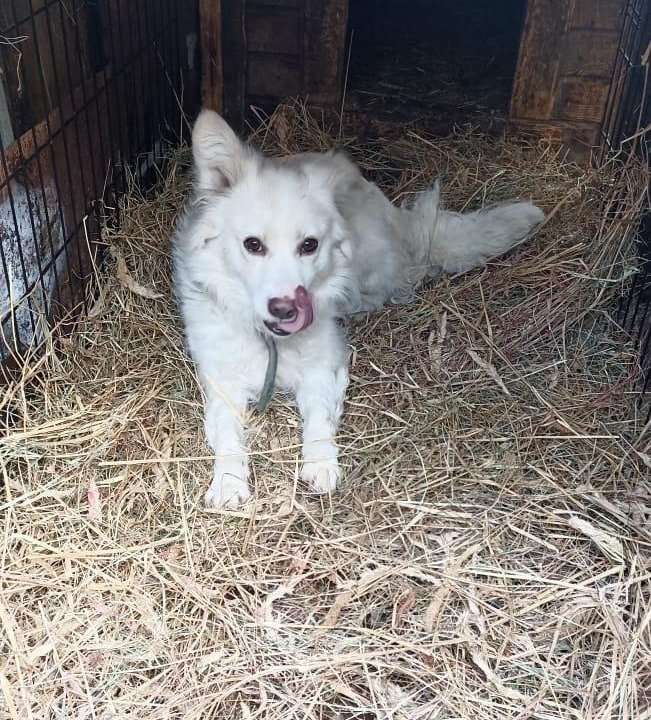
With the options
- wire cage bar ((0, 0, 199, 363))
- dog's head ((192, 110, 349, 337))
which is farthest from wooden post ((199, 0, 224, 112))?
dog's head ((192, 110, 349, 337))

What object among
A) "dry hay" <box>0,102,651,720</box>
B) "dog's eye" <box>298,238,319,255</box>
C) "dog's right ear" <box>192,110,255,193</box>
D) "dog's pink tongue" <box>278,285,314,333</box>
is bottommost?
"dry hay" <box>0,102,651,720</box>

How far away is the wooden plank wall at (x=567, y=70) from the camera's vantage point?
4.26 meters

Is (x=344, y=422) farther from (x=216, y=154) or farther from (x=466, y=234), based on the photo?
(x=466, y=234)

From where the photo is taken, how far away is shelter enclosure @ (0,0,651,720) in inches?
84.8

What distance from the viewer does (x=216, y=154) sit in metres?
2.85

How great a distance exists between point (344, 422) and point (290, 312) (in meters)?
0.59

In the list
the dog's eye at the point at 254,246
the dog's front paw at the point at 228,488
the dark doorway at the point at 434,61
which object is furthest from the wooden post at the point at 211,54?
the dog's front paw at the point at 228,488

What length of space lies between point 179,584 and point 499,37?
506 cm

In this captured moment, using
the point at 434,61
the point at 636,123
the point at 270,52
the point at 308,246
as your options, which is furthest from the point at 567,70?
the point at 308,246

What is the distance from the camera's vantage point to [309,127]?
15.3 ft

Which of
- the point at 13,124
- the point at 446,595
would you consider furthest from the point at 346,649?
the point at 13,124

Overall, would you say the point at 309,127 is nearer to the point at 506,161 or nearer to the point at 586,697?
the point at 506,161

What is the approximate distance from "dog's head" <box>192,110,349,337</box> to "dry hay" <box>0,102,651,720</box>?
0.50 m

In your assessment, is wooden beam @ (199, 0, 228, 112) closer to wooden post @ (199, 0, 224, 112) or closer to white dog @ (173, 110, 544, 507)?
wooden post @ (199, 0, 224, 112)
